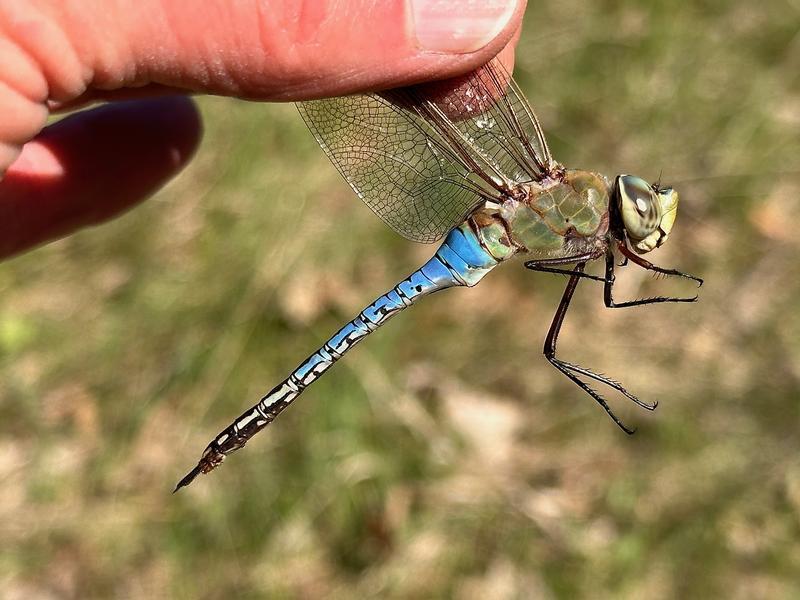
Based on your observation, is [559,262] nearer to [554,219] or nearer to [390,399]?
[554,219]

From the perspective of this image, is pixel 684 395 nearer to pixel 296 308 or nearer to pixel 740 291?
pixel 740 291

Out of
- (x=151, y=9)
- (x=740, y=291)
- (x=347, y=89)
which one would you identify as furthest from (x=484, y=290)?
(x=151, y=9)

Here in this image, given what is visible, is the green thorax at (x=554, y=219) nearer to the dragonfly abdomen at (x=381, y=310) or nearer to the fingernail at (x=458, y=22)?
the dragonfly abdomen at (x=381, y=310)

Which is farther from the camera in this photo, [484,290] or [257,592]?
[484,290]

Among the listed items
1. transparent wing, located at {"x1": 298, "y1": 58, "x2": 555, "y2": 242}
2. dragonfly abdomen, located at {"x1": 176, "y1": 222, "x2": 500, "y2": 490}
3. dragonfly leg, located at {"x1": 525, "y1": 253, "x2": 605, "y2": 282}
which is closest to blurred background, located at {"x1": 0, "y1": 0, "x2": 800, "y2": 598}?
dragonfly abdomen, located at {"x1": 176, "y1": 222, "x2": 500, "y2": 490}

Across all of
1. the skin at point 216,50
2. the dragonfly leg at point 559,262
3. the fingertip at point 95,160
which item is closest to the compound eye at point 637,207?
the dragonfly leg at point 559,262

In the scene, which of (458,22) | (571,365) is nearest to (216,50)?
(458,22)
